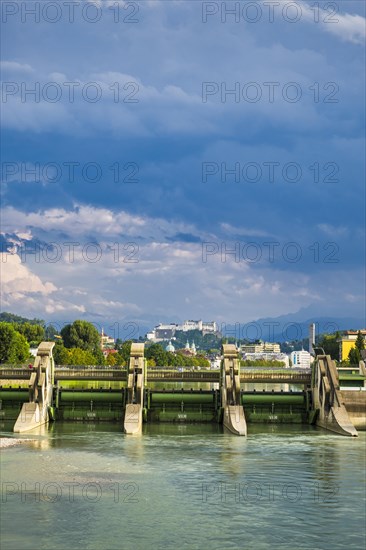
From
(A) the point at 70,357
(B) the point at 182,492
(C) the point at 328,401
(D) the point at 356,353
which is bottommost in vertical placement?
(B) the point at 182,492

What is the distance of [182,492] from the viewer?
36594 mm

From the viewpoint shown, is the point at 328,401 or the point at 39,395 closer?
the point at 328,401

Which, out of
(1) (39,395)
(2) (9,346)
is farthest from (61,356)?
(1) (39,395)

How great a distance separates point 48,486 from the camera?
37.2 m

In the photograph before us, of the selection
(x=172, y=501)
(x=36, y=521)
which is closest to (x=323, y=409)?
(x=172, y=501)

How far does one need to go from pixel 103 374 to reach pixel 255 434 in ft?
65.2

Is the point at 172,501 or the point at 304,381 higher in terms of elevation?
the point at 304,381

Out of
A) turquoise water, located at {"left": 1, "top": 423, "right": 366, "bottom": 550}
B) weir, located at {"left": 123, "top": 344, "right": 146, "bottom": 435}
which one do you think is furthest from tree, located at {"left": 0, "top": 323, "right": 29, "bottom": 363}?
turquoise water, located at {"left": 1, "top": 423, "right": 366, "bottom": 550}

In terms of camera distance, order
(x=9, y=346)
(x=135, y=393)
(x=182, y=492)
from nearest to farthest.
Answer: (x=182, y=492) < (x=135, y=393) < (x=9, y=346)

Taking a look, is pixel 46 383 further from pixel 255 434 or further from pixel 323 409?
pixel 323 409

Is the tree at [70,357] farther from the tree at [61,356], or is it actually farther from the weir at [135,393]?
the weir at [135,393]

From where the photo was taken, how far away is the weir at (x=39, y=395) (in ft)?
190

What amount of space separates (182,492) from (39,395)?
28.8 meters

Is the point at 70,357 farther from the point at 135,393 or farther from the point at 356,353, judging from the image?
the point at 135,393
